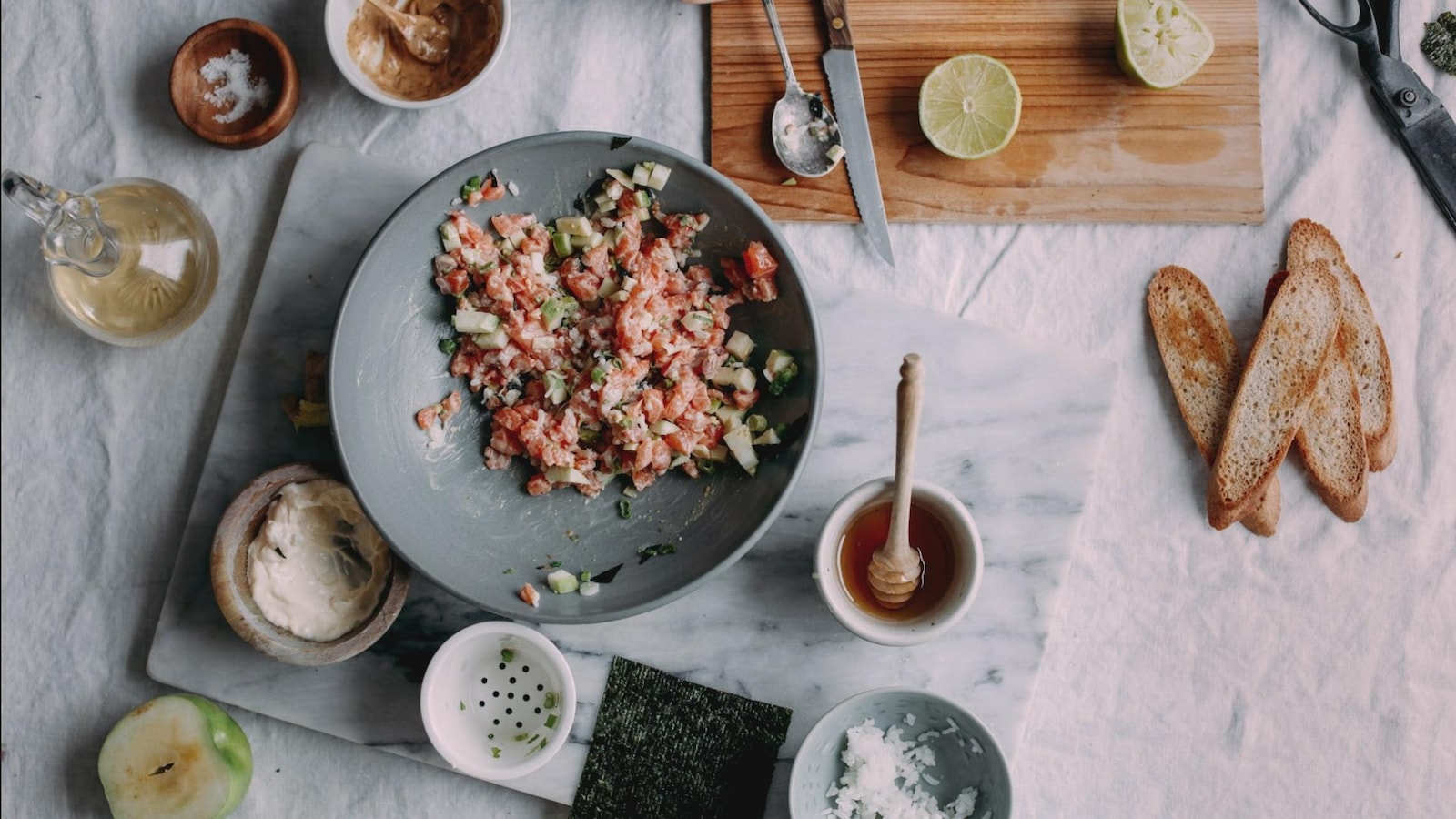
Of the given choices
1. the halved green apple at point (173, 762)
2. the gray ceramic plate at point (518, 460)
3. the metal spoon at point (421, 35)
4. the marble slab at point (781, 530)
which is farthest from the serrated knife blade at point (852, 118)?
the halved green apple at point (173, 762)

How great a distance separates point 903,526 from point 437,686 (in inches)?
32.4

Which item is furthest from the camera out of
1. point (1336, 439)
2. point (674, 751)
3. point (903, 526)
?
point (1336, 439)

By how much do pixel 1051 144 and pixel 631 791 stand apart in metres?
1.42

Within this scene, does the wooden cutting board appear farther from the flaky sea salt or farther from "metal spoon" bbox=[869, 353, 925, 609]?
the flaky sea salt

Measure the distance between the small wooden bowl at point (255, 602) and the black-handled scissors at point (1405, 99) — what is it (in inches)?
79.1

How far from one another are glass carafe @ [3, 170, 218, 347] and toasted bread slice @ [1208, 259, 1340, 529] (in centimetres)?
192

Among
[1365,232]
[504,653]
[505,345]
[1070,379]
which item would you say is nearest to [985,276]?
[1070,379]

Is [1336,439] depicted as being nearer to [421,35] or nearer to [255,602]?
→ [421,35]

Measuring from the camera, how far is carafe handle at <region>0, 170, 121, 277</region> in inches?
69.7

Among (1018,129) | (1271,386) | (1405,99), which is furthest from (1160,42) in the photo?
(1271,386)

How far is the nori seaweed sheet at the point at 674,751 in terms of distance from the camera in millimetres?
1902

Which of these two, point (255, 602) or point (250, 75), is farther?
point (250, 75)

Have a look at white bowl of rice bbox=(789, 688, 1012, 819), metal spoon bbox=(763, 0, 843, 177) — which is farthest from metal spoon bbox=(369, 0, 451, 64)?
white bowl of rice bbox=(789, 688, 1012, 819)

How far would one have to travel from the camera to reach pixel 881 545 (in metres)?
1.88
